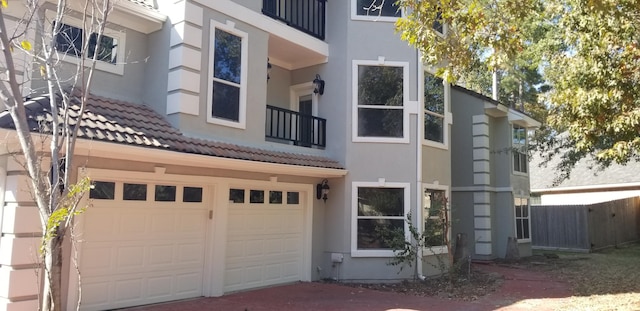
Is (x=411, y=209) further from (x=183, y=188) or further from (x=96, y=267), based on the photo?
(x=96, y=267)

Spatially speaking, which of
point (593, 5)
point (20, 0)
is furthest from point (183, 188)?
point (593, 5)

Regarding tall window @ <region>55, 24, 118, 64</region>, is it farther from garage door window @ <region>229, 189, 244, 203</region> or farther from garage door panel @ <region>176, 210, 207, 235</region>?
garage door window @ <region>229, 189, 244, 203</region>

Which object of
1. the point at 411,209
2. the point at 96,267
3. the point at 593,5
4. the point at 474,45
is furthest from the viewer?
the point at 411,209

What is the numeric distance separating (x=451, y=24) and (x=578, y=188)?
21.8 meters

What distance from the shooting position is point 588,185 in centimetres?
2648

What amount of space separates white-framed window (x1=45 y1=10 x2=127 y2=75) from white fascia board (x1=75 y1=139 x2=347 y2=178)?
1.91 m

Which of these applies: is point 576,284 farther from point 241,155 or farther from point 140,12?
point 140,12

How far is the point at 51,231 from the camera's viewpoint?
390 cm

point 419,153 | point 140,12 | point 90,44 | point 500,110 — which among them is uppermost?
point 140,12

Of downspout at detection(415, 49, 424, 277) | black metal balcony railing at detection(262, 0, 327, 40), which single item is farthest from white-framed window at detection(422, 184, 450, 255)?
black metal balcony railing at detection(262, 0, 327, 40)

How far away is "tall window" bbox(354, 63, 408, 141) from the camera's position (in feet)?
39.7

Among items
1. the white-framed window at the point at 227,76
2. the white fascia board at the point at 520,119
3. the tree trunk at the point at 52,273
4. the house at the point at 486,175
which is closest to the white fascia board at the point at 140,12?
the white-framed window at the point at 227,76

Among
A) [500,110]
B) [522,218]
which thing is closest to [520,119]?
[500,110]

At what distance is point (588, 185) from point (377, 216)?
1943cm
